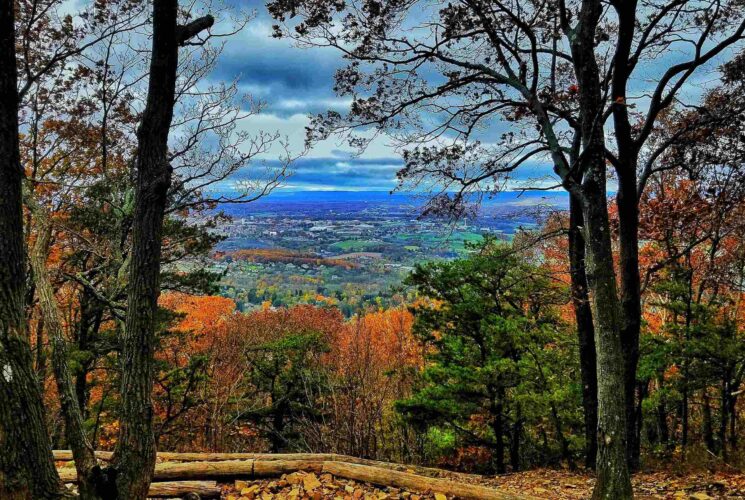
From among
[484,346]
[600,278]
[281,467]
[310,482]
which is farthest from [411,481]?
[484,346]

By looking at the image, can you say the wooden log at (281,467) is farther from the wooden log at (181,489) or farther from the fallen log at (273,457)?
the wooden log at (181,489)

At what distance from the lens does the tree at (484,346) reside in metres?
8.06

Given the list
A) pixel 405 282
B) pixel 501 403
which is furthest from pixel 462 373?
pixel 405 282

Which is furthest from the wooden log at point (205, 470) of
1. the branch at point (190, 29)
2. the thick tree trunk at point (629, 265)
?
the thick tree trunk at point (629, 265)

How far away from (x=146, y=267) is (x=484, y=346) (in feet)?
24.0

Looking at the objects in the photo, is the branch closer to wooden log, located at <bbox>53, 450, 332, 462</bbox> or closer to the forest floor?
the forest floor

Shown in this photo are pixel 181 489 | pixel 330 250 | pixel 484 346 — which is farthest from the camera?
pixel 330 250

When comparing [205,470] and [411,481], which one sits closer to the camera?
[411,481]

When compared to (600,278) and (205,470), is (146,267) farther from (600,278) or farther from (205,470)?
(600,278)

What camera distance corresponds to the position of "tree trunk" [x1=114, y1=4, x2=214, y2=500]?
277cm

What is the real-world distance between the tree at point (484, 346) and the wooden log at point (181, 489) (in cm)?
495

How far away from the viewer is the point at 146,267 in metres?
2.86

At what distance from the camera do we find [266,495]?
4051 mm

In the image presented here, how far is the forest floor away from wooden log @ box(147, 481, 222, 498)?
0.46ft
